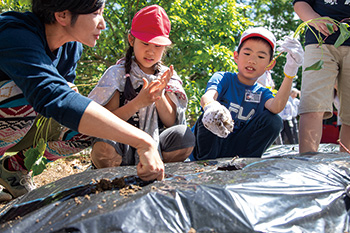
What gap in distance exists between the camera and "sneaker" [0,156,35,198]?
1.91m

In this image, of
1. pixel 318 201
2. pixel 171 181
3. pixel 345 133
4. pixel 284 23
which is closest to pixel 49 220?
pixel 171 181

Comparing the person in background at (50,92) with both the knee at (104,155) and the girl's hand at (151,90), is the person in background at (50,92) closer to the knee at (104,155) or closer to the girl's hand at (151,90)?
the knee at (104,155)

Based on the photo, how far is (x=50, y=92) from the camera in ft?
3.84

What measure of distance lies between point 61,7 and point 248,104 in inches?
52.0

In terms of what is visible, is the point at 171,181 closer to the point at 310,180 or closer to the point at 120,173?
the point at 120,173

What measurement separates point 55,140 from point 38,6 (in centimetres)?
81

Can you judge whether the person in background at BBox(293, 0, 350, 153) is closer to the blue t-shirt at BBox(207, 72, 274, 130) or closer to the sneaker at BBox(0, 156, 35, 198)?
the blue t-shirt at BBox(207, 72, 274, 130)

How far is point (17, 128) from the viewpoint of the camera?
1.75 meters

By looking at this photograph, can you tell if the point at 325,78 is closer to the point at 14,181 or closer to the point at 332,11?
the point at 332,11

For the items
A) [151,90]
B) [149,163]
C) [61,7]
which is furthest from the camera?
[151,90]

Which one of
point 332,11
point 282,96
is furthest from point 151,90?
point 332,11

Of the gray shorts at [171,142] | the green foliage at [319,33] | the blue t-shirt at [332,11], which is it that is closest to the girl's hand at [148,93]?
the gray shorts at [171,142]

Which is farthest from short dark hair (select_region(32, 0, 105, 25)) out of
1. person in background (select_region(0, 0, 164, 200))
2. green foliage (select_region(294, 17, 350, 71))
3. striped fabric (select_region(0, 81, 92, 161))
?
green foliage (select_region(294, 17, 350, 71))

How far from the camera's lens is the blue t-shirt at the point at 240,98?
7.16 feet
